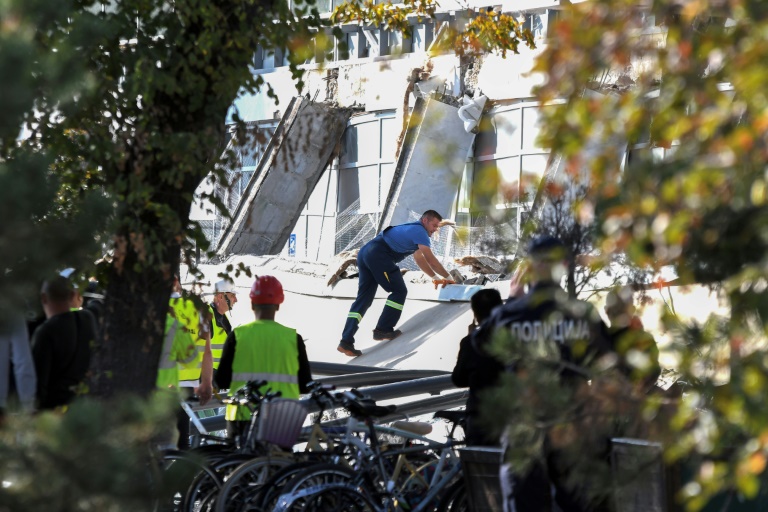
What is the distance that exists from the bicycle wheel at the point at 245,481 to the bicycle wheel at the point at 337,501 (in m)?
0.35

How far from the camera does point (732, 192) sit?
2.90 metres

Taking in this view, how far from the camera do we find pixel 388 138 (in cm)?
2355

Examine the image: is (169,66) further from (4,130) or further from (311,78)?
(311,78)

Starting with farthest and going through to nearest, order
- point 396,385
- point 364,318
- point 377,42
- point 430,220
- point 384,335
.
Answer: point 377,42
point 364,318
point 384,335
point 430,220
point 396,385

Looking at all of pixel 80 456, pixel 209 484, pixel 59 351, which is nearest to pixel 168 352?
pixel 209 484

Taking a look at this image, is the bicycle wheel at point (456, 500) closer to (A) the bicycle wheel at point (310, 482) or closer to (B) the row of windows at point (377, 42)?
(A) the bicycle wheel at point (310, 482)

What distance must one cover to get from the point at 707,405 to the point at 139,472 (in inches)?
59.0

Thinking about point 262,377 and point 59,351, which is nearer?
point 59,351

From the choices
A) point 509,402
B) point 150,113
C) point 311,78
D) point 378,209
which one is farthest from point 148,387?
point 311,78

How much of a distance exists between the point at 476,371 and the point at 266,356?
1.53m

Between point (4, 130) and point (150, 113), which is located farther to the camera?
point (150, 113)

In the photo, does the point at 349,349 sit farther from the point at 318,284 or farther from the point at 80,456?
the point at 80,456

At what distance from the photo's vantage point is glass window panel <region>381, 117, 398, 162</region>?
23.3 m

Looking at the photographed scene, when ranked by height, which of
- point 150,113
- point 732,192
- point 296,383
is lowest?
point 296,383
